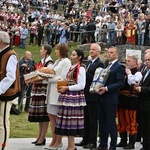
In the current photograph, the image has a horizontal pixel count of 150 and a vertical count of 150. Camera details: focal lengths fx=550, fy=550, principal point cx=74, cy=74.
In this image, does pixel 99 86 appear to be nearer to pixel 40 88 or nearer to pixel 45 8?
pixel 40 88

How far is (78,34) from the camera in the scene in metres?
28.3

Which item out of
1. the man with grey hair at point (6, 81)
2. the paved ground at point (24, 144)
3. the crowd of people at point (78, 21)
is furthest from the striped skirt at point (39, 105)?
the crowd of people at point (78, 21)

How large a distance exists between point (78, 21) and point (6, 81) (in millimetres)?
21574

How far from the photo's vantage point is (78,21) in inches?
1153

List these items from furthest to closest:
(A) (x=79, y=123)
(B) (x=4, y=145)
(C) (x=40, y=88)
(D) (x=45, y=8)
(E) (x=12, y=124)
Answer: (D) (x=45, y=8) → (E) (x=12, y=124) → (C) (x=40, y=88) → (A) (x=79, y=123) → (B) (x=4, y=145)

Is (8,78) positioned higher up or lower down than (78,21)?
higher up

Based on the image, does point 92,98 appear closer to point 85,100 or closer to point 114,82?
point 85,100

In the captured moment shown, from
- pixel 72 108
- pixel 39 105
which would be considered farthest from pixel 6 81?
pixel 39 105

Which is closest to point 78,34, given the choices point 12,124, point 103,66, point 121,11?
point 121,11

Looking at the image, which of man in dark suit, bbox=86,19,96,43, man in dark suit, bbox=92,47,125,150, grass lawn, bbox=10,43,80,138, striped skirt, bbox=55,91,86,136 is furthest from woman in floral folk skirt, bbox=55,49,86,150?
man in dark suit, bbox=86,19,96,43

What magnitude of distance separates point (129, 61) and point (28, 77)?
173 centimetres

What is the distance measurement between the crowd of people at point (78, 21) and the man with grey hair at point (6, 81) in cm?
1599

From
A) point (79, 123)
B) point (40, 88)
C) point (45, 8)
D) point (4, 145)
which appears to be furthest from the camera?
point (45, 8)

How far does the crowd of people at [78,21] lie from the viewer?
980 inches
